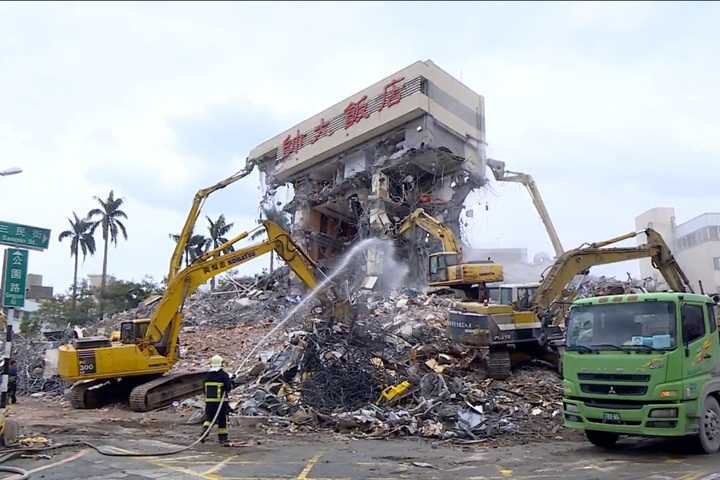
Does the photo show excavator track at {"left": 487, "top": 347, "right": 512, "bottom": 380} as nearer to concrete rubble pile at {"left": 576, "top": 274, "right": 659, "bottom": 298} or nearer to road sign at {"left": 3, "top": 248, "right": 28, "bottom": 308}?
road sign at {"left": 3, "top": 248, "right": 28, "bottom": 308}

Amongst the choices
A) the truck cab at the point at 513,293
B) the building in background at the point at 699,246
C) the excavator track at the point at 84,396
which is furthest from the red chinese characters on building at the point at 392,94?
the excavator track at the point at 84,396

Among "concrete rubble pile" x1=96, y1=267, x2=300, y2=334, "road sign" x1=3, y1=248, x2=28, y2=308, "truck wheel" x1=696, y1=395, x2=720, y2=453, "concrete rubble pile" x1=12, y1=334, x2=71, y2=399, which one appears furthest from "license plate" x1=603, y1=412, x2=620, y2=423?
"concrete rubble pile" x1=96, y1=267, x2=300, y2=334

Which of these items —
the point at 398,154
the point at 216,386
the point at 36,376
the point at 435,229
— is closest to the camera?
the point at 216,386

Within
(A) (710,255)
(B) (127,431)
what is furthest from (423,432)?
(A) (710,255)

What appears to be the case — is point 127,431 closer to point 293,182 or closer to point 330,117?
point 330,117

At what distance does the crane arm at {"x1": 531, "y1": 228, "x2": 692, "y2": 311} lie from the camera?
1512cm

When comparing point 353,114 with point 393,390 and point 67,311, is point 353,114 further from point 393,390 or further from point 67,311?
point 393,390

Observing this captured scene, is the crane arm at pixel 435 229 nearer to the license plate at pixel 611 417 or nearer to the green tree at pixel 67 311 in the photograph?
the license plate at pixel 611 417

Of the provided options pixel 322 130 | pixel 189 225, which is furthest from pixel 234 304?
pixel 322 130

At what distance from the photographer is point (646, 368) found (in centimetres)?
876

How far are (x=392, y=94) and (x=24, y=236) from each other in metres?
27.9

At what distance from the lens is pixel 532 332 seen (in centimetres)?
1497

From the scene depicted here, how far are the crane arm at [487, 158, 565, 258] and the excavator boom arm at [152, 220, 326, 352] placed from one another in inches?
916

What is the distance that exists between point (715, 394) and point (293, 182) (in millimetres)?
37425
